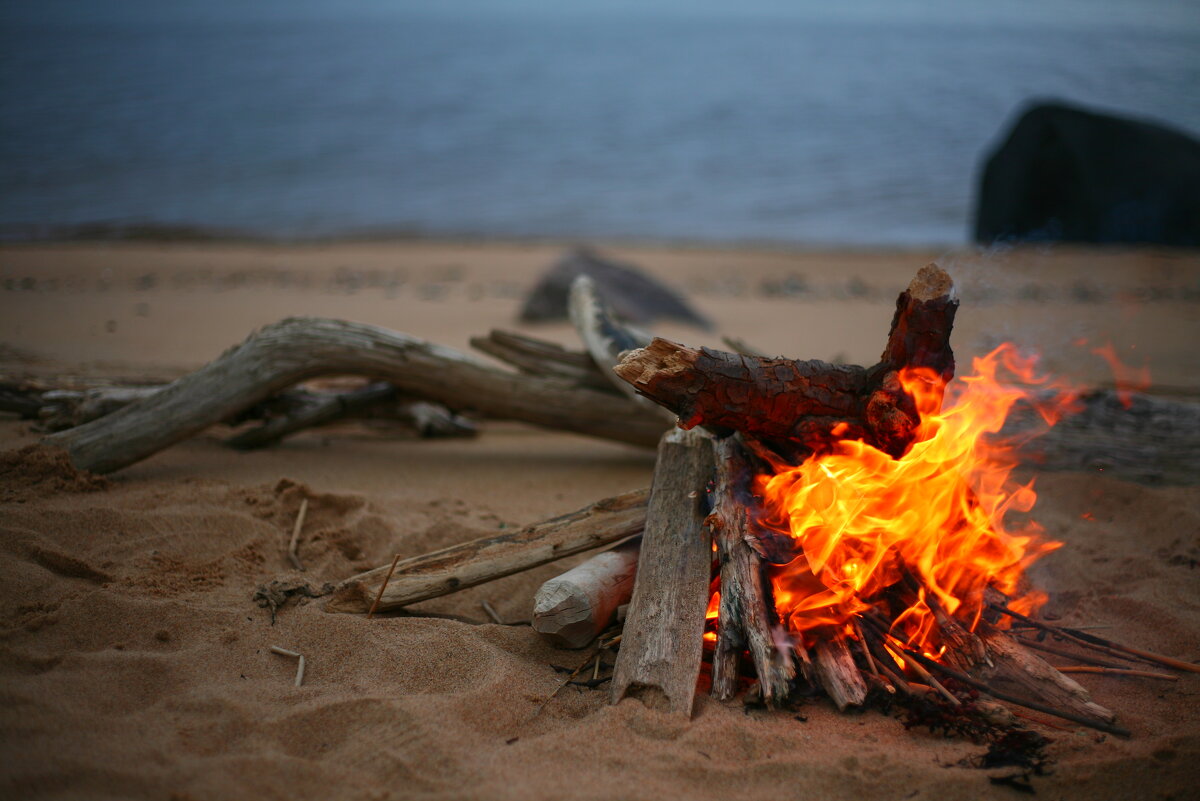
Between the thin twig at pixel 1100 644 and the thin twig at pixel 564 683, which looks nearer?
the thin twig at pixel 564 683

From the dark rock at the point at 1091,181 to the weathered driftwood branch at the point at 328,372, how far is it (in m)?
11.3

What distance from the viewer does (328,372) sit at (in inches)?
165

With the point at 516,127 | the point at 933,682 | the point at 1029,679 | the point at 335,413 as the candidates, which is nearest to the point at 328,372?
the point at 335,413

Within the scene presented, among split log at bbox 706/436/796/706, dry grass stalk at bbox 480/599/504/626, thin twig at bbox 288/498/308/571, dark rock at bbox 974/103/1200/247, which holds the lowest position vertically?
dry grass stalk at bbox 480/599/504/626

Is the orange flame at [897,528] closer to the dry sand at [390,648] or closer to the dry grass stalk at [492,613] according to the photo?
the dry sand at [390,648]

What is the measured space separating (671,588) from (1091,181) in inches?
565

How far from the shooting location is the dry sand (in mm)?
2072

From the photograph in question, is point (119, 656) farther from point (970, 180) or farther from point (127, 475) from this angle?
point (970, 180)

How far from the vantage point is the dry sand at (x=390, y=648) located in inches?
81.6

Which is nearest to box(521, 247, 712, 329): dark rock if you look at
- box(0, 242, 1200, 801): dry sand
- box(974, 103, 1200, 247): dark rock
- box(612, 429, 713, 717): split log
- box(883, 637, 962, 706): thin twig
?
box(0, 242, 1200, 801): dry sand

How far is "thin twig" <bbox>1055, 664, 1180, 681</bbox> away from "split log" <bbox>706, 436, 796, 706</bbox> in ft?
3.33

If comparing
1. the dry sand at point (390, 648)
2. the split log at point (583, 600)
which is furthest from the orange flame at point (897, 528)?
the split log at point (583, 600)

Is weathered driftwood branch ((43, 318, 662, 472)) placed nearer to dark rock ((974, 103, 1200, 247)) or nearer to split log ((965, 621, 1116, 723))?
split log ((965, 621, 1116, 723))

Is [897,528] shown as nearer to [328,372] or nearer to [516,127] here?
[328,372]
